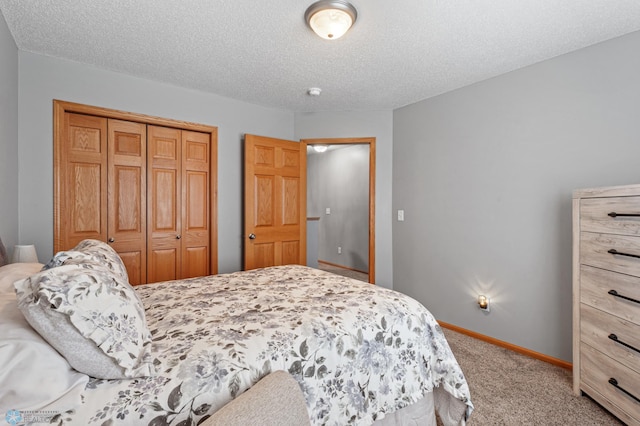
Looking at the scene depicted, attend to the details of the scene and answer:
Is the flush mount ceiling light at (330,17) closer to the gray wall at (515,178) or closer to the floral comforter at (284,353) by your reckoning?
the floral comforter at (284,353)

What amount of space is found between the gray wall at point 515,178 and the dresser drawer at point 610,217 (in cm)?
49

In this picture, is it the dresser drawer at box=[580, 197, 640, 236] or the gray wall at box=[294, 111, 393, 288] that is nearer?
the dresser drawer at box=[580, 197, 640, 236]

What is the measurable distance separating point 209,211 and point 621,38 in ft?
12.4

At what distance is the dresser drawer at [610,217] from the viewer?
1680 mm

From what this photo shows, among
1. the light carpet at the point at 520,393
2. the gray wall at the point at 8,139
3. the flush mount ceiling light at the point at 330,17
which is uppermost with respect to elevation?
the flush mount ceiling light at the point at 330,17

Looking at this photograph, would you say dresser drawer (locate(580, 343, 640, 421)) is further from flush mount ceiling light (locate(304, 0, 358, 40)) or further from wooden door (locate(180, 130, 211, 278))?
wooden door (locate(180, 130, 211, 278))

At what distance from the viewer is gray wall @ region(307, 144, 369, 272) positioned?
5.93m

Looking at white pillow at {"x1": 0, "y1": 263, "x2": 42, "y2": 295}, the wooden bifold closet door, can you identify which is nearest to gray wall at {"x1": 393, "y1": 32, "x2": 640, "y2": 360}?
the wooden bifold closet door

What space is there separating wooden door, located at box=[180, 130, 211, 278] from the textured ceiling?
63 cm

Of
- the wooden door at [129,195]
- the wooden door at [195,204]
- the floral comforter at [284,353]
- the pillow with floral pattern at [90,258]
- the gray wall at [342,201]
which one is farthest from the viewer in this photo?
the gray wall at [342,201]

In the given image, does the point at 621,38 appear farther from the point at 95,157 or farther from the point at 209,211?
the point at 95,157

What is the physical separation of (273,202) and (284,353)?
252cm

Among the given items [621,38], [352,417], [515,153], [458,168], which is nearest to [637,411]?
[352,417]

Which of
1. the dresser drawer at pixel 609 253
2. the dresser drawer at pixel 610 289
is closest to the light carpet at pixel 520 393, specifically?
the dresser drawer at pixel 610 289
